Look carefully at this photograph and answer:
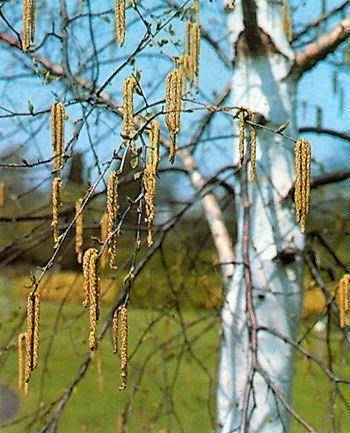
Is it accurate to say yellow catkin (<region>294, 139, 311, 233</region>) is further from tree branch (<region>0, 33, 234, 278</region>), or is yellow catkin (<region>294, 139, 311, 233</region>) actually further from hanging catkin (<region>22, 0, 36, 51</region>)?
tree branch (<region>0, 33, 234, 278</region>)

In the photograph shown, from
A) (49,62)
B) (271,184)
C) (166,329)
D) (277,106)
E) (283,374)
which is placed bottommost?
(283,374)

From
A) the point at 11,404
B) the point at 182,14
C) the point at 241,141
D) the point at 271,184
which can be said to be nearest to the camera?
the point at 241,141

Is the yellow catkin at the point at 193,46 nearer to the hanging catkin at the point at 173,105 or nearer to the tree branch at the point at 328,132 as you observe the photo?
the hanging catkin at the point at 173,105

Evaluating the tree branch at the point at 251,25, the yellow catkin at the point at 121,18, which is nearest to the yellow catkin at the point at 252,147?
→ the yellow catkin at the point at 121,18

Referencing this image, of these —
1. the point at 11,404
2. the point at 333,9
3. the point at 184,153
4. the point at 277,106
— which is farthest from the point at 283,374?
the point at 11,404

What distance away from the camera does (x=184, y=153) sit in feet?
8.00

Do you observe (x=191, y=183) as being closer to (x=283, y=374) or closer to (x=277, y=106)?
(x=277, y=106)

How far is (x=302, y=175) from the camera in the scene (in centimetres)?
110

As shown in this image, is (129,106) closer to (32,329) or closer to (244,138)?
(244,138)

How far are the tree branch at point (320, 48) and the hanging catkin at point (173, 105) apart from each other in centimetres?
88

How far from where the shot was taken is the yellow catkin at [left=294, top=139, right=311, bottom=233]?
1.09 meters

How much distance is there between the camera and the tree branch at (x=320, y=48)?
191 centimetres

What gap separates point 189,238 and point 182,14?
1464 millimetres

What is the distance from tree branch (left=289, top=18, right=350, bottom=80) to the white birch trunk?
4cm
